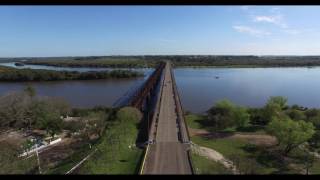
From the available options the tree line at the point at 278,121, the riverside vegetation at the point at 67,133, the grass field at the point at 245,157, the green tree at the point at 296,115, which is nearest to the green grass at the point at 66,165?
the riverside vegetation at the point at 67,133

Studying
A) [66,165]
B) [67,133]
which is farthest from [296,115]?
[66,165]

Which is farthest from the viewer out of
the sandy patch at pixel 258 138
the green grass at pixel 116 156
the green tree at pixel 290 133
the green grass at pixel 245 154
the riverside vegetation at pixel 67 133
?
the sandy patch at pixel 258 138

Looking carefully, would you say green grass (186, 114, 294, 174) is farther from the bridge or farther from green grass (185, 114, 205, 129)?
green grass (185, 114, 205, 129)

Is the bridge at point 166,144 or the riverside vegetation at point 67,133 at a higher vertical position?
the bridge at point 166,144

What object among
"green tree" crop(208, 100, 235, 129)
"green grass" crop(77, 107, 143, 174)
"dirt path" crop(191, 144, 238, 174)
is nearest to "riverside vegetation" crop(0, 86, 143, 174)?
"green grass" crop(77, 107, 143, 174)

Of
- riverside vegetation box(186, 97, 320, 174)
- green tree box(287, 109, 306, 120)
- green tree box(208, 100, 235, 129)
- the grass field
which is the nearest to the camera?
the grass field

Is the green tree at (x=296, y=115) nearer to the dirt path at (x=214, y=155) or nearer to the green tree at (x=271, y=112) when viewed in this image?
the green tree at (x=271, y=112)

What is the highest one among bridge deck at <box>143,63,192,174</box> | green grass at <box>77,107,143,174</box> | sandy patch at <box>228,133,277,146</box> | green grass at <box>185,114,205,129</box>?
bridge deck at <box>143,63,192,174</box>

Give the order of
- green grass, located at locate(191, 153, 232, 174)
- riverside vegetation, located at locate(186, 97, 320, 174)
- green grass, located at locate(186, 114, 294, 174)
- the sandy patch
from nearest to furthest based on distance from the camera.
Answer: green grass, located at locate(191, 153, 232, 174), green grass, located at locate(186, 114, 294, 174), riverside vegetation, located at locate(186, 97, 320, 174), the sandy patch

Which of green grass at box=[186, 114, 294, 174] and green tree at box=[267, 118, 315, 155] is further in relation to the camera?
green tree at box=[267, 118, 315, 155]

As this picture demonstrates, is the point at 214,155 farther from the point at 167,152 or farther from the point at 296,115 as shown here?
the point at 296,115
